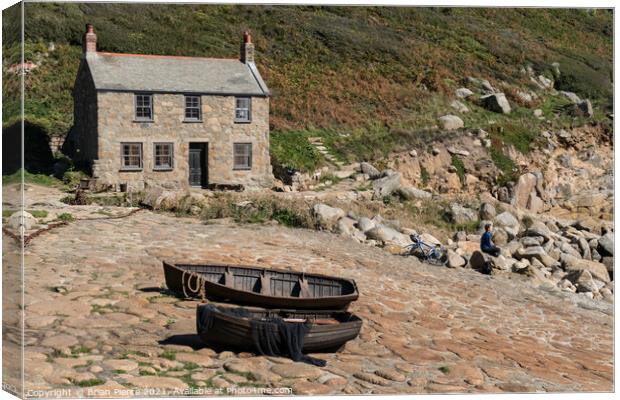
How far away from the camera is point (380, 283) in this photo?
55.2ft

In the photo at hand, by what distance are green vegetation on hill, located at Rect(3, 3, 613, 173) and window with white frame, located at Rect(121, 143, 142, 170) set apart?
1371 millimetres

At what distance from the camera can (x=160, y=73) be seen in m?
19.3

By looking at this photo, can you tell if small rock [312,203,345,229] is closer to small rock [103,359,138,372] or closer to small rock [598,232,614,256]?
small rock [598,232,614,256]

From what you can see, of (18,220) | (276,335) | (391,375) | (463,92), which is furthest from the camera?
(463,92)

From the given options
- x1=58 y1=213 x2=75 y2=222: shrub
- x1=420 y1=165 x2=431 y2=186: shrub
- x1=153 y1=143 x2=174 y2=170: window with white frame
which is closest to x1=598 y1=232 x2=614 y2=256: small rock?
x1=420 y1=165 x2=431 y2=186: shrub

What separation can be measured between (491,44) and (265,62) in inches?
216

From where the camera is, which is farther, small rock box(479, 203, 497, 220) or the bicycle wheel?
small rock box(479, 203, 497, 220)

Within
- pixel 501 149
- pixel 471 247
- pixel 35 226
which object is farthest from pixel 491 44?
pixel 35 226

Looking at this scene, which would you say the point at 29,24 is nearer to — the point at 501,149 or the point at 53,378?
the point at 53,378

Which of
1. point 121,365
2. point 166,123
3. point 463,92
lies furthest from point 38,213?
point 463,92

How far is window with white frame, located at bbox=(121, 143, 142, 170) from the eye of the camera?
1739cm

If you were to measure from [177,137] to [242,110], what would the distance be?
201 centimetres

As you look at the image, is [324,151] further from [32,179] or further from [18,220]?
[18,220]

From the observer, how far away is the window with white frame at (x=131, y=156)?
17391 millimetres
